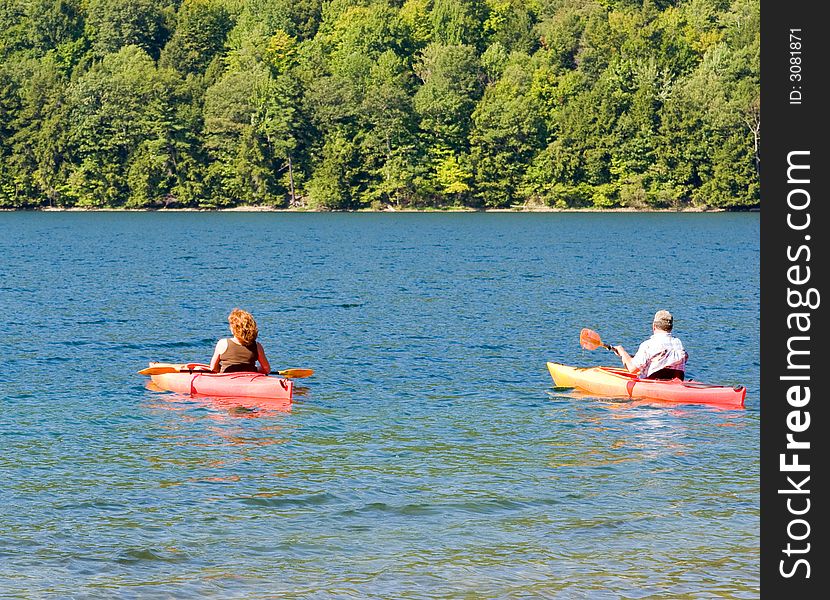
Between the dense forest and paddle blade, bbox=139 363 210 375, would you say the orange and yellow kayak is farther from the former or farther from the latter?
the dense forest

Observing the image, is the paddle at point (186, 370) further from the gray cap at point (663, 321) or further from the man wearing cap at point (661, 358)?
the gray cap at point (663, 321)

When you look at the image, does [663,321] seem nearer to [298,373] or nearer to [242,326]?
[298,373]

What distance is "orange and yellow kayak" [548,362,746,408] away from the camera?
20297 millimetres

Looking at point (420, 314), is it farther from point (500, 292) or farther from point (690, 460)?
point (690, 460)

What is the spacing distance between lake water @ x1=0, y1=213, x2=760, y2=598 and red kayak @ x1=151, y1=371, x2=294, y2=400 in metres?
0.25

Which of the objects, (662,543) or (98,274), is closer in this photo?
(662,543)

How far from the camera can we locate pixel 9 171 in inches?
5049

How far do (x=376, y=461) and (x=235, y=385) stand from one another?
15.7 ft

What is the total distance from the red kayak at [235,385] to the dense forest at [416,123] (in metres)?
99.7

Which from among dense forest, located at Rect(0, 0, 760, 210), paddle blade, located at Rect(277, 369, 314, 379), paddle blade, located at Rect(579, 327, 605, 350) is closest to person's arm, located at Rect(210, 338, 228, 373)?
paddle blade, located at Rect(277, 369, 314, 379)

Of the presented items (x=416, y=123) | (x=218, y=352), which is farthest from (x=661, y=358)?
(x=416, y=123)

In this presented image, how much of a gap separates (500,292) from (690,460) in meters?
27.9
